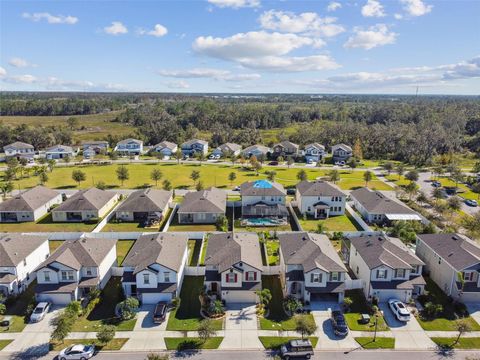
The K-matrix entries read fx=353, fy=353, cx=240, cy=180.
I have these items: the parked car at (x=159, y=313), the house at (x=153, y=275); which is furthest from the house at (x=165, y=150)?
the parked car at (x=159, y=313)

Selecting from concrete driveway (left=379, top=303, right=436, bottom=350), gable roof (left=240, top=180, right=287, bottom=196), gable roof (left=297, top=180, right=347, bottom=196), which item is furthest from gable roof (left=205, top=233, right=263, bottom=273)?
gable roof (left=297, top=180, right=347, bottom=196)

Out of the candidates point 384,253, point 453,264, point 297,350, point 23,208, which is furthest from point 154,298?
point 23,208

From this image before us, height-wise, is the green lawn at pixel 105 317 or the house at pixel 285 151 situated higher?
the house at pixel 285 151

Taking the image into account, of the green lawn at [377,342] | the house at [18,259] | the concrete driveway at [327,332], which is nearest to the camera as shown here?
the green lawn at [377,342]

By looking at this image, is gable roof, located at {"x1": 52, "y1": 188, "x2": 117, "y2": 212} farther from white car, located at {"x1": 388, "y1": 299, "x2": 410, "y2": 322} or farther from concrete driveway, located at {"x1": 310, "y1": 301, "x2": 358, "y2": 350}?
white car, located at {"x1": 388, "y1": 299, "x2": 410, "y2": 322}

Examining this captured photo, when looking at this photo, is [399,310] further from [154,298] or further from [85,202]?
[85,202]

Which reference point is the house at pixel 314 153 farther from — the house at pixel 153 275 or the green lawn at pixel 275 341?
the green lawn at pixel 275 341

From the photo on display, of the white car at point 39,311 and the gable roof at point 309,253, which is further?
the gable roof at point 309,253

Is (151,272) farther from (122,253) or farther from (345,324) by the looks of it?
(345,324)
